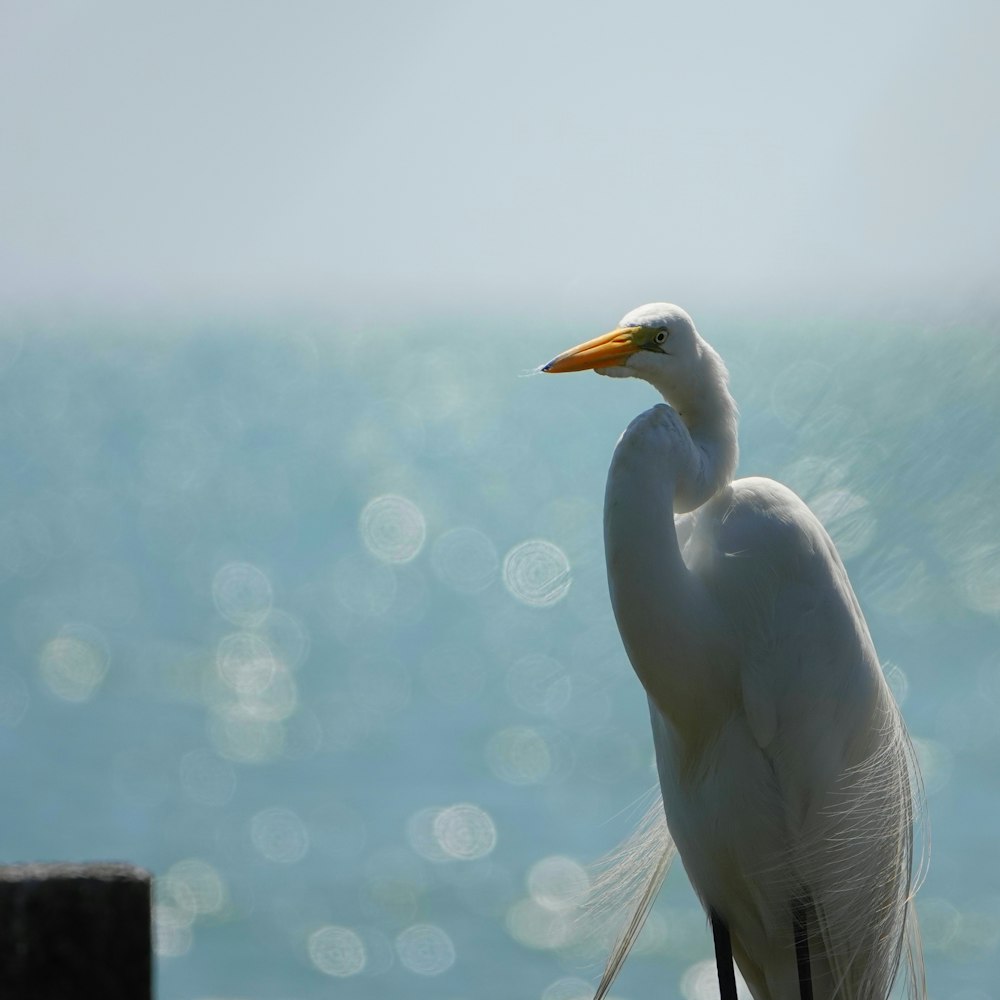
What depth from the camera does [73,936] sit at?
47.6 inches

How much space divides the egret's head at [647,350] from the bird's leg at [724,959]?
1067 millimetres

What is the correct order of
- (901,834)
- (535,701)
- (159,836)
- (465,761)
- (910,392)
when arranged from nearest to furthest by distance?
1. (910,392)
2. (901,834)
3. (159,836)
4. (465,761)
5. (535,701)

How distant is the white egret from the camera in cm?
231

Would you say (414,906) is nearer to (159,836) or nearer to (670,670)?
(159,836)

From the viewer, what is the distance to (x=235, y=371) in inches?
1172

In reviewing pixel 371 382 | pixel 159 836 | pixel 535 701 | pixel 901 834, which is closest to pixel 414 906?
pixel 159 836

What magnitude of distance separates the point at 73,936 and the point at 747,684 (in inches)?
58.1

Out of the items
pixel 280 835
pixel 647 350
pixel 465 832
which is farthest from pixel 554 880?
pixel 647 350

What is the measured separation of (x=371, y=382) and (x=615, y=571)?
2513cm

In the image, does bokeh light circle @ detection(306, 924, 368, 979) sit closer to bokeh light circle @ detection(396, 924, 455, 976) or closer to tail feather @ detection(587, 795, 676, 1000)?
bokeh light circle @ detection(396, 924, 455, 976)

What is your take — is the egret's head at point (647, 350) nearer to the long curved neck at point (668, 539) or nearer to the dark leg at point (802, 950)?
the long curved neck at point (668, 539)

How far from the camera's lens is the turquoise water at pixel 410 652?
269 cm

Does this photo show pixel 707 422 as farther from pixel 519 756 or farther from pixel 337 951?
pixel 519 756

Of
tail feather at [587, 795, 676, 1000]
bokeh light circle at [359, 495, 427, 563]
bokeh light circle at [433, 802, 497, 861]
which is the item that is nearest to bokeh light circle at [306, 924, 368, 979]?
bokeh light circle at [433, 802, 497, 861]
